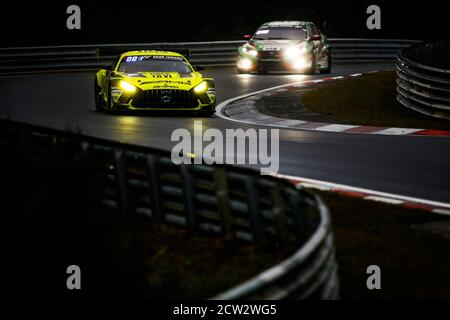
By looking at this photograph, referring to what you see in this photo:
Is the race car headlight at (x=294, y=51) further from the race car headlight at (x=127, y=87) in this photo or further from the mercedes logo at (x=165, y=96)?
the race car headlight at (x=127, y=87)

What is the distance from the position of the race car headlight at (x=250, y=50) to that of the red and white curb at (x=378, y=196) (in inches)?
679

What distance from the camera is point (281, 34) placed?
3086 cm

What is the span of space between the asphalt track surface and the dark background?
15007 millimetres

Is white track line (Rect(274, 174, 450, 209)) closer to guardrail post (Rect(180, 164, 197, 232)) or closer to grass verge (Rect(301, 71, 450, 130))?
guardrail post (Rect(180, 164, 197, 232))

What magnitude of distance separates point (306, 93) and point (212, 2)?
21083 millimetres

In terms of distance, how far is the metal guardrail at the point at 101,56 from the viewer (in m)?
33.5

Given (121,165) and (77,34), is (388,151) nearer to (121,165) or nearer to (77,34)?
(121,165)

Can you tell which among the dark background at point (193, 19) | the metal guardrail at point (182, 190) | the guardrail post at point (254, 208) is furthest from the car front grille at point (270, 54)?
the guardrail post at point (254, 208)

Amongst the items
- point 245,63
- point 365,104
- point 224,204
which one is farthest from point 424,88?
point 224,204

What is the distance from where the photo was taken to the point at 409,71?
23.1 metres

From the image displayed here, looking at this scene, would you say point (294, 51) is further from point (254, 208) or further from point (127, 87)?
point (254, 208)

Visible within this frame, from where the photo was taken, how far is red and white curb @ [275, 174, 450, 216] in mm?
11512

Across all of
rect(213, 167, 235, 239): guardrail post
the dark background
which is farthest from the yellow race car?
the dark background
